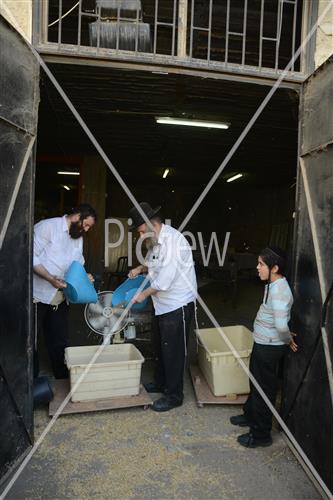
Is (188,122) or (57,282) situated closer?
(57,282)

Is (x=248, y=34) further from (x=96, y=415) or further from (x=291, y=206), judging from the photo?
(x=291, y=206)

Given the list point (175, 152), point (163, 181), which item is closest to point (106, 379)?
point (175, 152)

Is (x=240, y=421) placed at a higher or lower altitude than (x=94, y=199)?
lower

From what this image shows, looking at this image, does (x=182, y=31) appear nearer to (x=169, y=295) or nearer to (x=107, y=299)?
(x=169, y=295)

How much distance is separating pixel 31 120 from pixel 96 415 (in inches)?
105

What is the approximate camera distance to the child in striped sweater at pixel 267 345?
10.4ft

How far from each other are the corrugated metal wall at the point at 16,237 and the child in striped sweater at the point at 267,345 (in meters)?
1.83

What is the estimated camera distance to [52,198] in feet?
53.2

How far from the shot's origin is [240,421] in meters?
3.62

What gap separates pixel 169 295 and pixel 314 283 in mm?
1403

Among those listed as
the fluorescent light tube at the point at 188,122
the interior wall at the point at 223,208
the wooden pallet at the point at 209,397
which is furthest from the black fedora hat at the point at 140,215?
the interior wall at the point at 223,208

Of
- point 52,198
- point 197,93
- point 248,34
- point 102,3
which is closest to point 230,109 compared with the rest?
point 197,93

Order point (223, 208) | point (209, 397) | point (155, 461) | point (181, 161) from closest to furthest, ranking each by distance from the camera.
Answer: point (155, 461) → point (209, 397) → point (181, 161) → point (223, 208)

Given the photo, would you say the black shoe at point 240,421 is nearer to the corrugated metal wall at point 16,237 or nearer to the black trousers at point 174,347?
the black trousers at point 174,347
